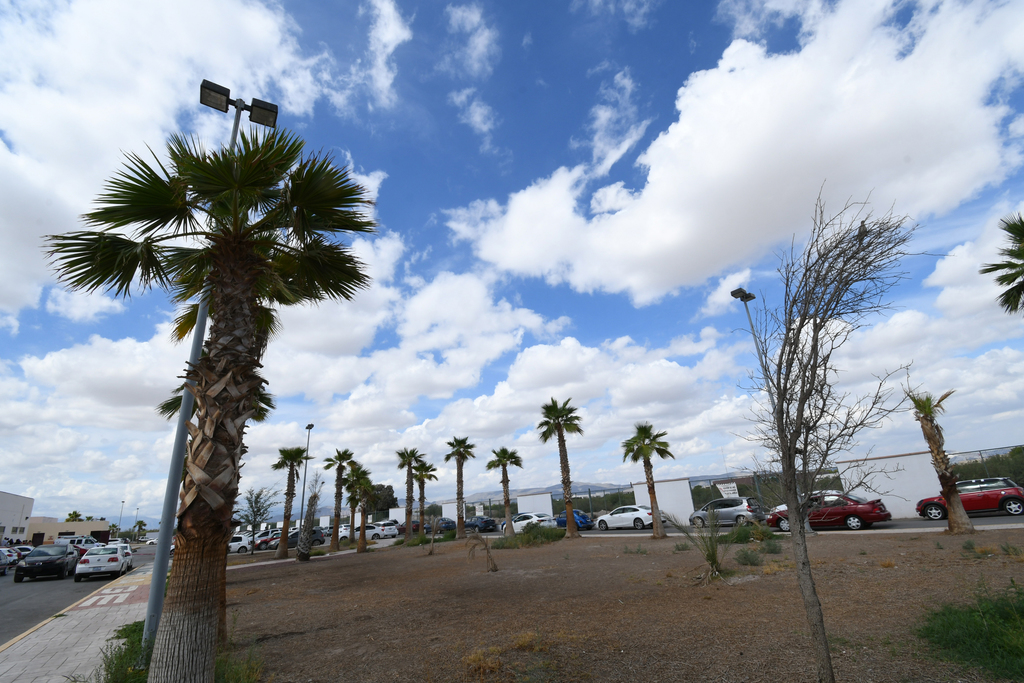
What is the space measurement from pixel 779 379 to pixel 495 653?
475 cm

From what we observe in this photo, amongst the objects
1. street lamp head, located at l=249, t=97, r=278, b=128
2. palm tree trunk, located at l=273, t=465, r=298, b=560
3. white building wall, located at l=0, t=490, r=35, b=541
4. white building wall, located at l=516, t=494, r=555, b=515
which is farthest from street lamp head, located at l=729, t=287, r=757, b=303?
white building wall, located at l=0, t=490, r=35, b=541

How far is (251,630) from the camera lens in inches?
325

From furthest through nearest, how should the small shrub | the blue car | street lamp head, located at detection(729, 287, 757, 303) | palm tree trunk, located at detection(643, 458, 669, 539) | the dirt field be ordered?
the blue car, palm tree trunk, located at detection(643, 458, 669, 539), street lamp head, located at detection(729, 287, 757, 303), the small shrub, the dirt field

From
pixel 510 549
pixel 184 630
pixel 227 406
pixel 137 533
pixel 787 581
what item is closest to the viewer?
pixel 184 630

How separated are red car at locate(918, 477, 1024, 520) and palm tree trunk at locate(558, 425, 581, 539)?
48.2ft

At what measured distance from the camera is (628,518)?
1126 inches

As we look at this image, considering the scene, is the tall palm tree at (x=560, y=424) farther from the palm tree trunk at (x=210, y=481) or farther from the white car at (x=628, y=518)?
the palm tree trunk at (x=210, y=481)

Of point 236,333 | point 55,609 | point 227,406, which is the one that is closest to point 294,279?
point 236,333

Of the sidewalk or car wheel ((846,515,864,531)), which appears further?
car wheel ((846,515,864,531))

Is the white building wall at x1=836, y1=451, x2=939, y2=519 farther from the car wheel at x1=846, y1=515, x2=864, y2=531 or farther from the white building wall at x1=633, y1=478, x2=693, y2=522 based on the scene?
the white building wall at x1=633, y1=478, x2=693, y2=522

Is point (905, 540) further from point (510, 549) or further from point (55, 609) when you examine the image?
point (55, 609)

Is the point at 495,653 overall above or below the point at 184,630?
below

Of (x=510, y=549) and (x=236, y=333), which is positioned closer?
(x=236, y=333)

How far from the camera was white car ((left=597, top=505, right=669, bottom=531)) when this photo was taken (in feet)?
91.6
